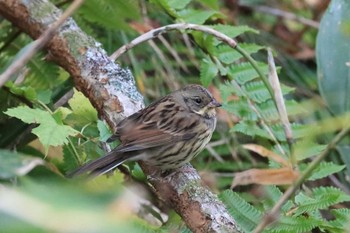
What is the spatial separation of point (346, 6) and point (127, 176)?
135 cm

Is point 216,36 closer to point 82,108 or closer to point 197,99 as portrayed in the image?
point 197,99

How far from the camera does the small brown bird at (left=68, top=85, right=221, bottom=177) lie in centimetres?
220

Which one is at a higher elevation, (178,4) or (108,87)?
(178,4)

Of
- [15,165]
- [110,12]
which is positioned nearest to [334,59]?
[110,12]

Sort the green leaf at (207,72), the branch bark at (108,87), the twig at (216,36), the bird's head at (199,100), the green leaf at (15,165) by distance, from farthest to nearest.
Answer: the bird's head at (199,100) → the green leaf at (207,72) → the twig at (216,36) → the branch bark at (108,87) → the green leaf at (15,165)

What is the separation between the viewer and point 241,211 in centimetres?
209

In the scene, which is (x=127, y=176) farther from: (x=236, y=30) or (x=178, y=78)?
(x=178, y=78)

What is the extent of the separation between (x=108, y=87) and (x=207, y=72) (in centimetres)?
52

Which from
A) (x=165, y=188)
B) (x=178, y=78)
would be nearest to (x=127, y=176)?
(x=165, y=188)

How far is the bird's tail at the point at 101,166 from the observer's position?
209 cm

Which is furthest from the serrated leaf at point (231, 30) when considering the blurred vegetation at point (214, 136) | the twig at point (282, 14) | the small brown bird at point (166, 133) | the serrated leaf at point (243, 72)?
the twig at point (282, 14)

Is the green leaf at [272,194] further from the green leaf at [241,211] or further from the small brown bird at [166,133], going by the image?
the small brown bird at [166,133]

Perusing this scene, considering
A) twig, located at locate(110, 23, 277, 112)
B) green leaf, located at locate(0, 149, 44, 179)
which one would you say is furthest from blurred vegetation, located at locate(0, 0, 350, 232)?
twig, located at locate(110, 23, 277, 112)

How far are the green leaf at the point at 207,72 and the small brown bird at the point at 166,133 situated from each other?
0.41ft
